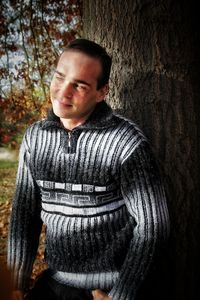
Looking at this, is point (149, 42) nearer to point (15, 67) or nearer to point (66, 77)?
point (66, 77)

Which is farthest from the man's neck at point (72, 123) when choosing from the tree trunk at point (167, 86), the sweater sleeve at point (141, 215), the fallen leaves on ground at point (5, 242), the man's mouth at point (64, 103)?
the fallen leaves on ground at point (5, 242)

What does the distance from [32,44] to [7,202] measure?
321 centimetres

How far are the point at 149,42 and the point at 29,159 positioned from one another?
42.7 inches

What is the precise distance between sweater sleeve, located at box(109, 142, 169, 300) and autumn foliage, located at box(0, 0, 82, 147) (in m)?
3.92

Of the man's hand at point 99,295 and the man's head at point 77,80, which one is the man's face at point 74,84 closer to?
the man's head at point 77,80

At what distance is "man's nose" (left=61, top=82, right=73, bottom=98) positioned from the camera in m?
2.04

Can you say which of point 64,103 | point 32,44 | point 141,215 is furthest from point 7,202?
point 141,215

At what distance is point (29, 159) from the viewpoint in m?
2.30

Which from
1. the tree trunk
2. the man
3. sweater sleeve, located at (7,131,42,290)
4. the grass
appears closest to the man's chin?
the man

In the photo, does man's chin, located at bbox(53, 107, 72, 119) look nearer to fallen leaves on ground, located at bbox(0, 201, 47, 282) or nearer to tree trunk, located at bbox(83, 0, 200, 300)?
tree trunk, located at bbox(83, 0, 200, 300)

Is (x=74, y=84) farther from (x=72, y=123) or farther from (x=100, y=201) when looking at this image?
(x=100, y=201)

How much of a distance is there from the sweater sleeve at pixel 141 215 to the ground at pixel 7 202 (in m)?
1.86

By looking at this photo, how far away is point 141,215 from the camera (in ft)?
6.47

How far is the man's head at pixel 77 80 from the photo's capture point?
6.72 feet
